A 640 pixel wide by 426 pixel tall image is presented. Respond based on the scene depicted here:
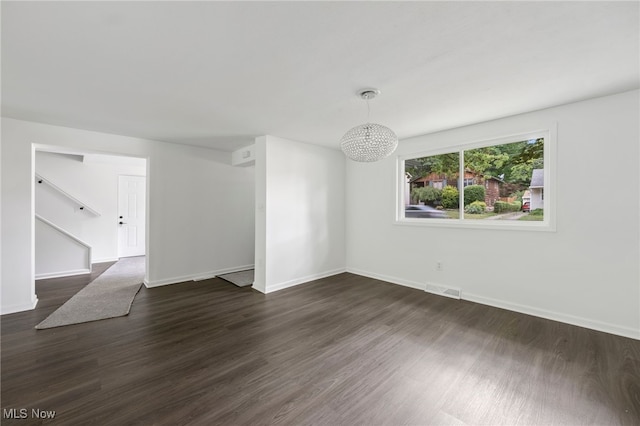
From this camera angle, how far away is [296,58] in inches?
72.8

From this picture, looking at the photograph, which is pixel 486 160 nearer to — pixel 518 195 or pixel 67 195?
pixel 518 195

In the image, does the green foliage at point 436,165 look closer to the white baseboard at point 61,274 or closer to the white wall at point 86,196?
the white wall at point 86,196

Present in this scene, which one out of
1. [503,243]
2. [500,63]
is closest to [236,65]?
[500,63]

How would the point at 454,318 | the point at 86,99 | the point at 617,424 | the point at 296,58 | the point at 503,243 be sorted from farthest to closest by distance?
the point at 503,243 < the point at 454,318 < the point at 86,99 < the point at 296,58 < the point at 617,424

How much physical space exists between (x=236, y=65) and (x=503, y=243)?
3.49m

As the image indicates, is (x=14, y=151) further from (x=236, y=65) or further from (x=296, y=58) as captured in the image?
(x=296, y=58)

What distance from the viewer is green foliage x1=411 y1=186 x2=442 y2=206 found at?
13.2ft

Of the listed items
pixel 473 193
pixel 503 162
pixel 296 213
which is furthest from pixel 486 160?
pixel 296 213

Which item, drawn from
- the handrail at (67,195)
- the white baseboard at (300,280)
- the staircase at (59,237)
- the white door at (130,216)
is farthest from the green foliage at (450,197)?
the handrail at (67,195)

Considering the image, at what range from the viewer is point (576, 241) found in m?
2.74

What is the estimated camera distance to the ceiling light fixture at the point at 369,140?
90.4 inches

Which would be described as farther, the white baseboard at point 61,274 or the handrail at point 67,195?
the handrail at point 67,195

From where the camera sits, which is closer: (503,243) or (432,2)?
(432,2)

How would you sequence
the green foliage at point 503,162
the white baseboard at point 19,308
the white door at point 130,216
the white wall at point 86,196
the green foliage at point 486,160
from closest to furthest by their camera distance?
the white baseboard at point 19,308 → the green foliage at point 503,162 → the green foliage at point 486,160 → the white wall at point 86,196 → the white door at point 130,216
